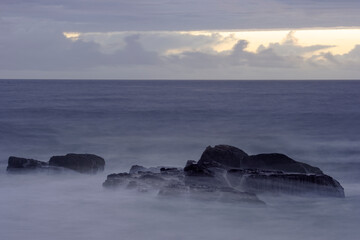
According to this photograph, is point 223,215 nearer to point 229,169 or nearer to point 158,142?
point 229,169

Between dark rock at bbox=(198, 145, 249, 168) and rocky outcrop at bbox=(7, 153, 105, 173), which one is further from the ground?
dark rock at bbox=(198, 145, 249, 168)

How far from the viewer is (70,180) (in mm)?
20781

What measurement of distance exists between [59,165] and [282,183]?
914 centimetres

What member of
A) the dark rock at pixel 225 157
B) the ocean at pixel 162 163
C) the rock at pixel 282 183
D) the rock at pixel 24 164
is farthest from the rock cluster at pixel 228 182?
the rock at pixel 24 164

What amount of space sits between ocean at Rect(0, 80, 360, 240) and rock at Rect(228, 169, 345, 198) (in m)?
0.33

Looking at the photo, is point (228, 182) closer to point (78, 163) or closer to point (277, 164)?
point (277, 164)

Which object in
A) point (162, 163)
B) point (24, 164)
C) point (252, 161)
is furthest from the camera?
point (162, 163)

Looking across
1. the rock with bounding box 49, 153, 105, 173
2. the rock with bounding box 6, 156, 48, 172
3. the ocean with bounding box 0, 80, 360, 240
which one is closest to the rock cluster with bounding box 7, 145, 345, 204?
the ocean with bounding box 0, 80, 360, 240

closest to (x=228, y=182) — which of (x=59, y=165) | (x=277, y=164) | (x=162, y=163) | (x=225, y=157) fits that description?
(x=225, y=157)

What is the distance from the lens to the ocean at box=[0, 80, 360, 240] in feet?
50.6

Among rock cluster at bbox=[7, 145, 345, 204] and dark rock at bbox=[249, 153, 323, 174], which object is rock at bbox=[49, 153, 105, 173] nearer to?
rock cluster at bbox=[7, 145, 345, 204]

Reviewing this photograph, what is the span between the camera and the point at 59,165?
21688mm

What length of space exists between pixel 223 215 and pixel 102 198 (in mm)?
4466

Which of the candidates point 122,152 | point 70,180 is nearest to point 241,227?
point 70,180
